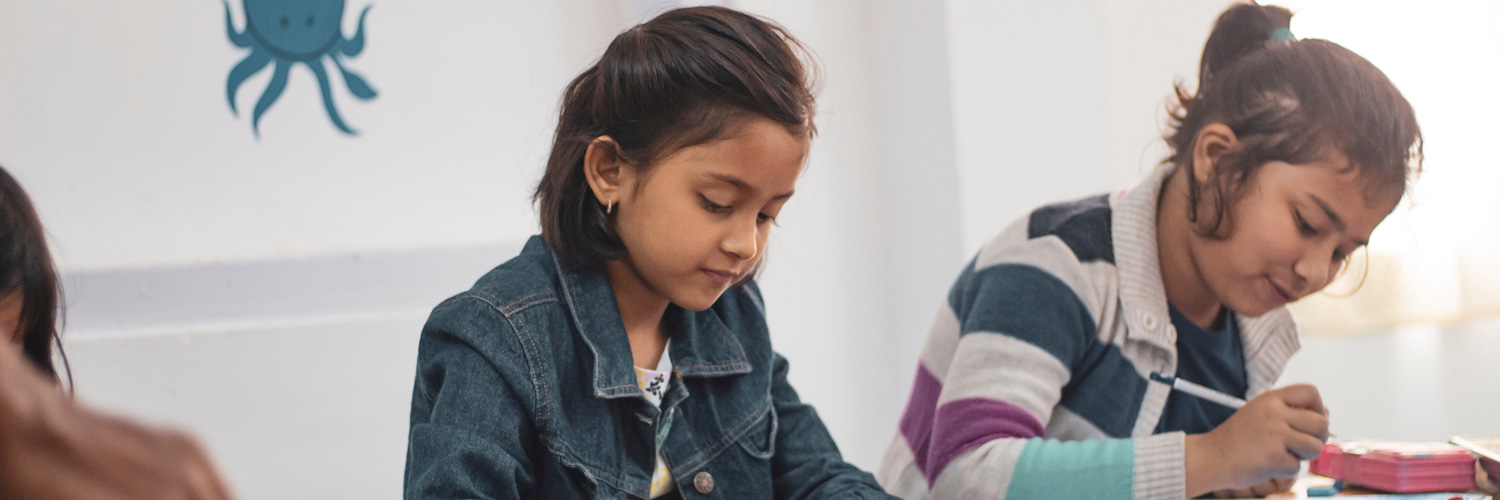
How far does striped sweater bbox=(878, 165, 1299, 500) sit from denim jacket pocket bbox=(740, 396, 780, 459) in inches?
6.1

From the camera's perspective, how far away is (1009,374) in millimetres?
967

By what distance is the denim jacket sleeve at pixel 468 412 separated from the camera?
28.2 inches

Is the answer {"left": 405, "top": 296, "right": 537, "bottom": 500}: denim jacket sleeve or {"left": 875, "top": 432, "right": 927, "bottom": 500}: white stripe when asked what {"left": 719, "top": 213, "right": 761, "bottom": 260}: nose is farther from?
{"left": 875, "top": 432, "right": 927, "bottom": 500}: white stripe

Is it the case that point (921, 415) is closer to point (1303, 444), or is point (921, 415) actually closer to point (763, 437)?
point (763, 437)

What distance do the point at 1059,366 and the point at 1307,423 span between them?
0.21 metres

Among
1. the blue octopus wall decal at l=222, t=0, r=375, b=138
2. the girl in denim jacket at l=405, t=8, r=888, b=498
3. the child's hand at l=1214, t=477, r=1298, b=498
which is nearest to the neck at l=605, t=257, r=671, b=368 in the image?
the girl in denim jacket at l=405, t=8, r=888, b=498

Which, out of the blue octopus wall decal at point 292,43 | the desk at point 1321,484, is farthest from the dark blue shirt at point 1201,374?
the blue octopus wall decal at point 292,43

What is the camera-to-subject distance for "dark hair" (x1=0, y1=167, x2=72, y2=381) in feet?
3.02

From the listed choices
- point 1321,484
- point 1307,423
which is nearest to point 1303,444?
point 1307,423

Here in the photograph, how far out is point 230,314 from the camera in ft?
4.89

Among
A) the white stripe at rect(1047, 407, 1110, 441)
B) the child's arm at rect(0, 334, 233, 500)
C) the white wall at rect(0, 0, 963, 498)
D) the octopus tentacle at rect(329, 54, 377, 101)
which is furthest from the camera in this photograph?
the octopus tentacle at rect(329, 54, 377, 101)

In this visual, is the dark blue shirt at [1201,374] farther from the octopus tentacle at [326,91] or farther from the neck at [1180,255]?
the octopus tentacle at [326,91]

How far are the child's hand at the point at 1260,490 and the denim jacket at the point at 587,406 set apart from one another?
1.07ft

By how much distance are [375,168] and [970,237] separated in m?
0.89
